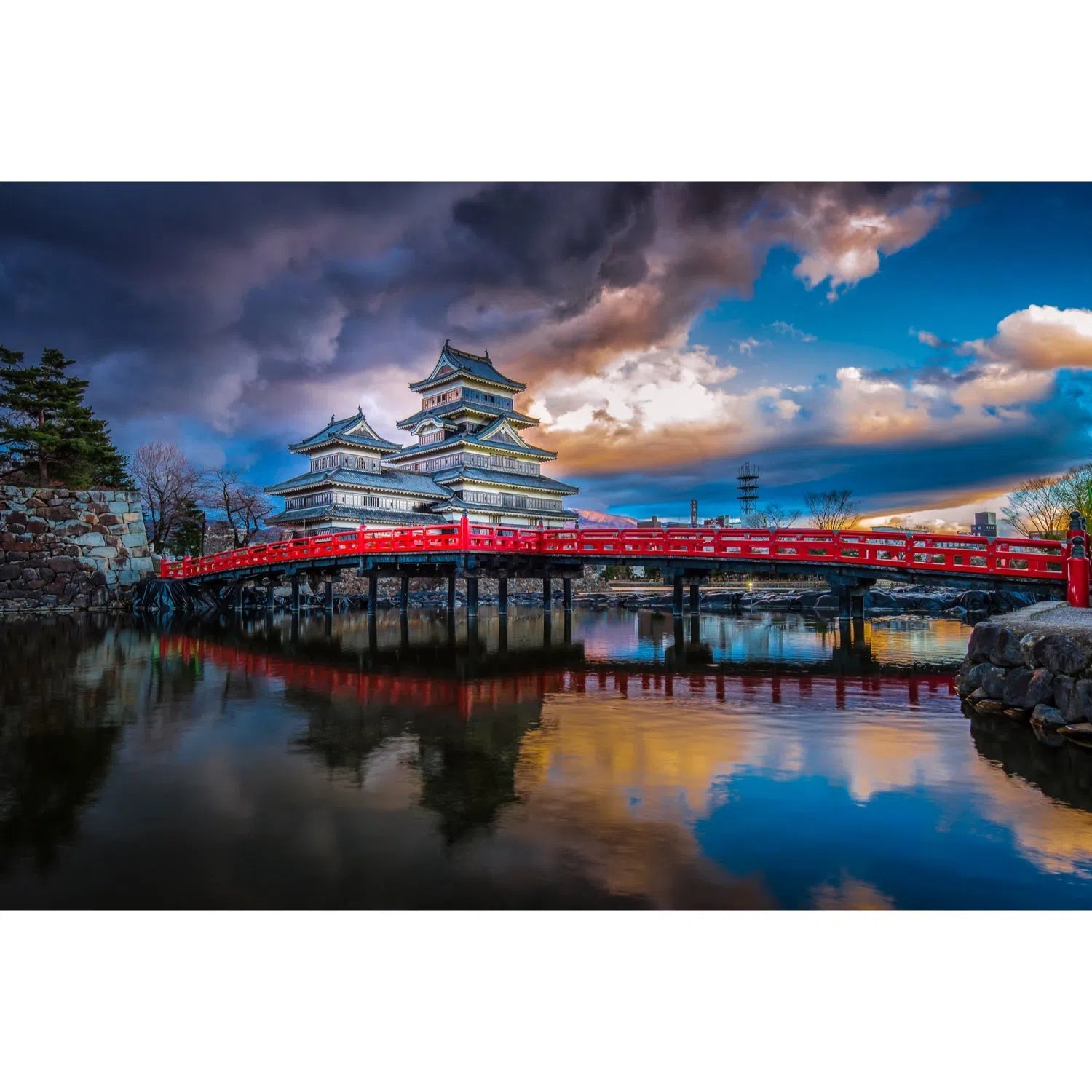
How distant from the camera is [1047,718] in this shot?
14.4ft

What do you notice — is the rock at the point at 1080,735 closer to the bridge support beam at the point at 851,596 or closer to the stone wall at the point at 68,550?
the bridge support beam at the point at 851,596

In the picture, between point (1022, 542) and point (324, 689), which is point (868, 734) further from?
point (1022, 542)

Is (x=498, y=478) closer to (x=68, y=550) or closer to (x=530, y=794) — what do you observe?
(x=68, y=550)

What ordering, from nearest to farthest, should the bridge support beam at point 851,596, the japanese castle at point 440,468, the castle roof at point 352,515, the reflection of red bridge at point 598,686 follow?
the reflection of red bridge at point 598,686, the bridge support beam at point 851,596, the castle roof at point 352,515, the japanese castle at point 440,468

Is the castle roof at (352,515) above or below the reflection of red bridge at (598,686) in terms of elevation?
above

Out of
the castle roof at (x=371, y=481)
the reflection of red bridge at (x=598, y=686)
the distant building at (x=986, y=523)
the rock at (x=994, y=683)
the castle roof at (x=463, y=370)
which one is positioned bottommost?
the reflection of red bridge at (x=598, y=686)

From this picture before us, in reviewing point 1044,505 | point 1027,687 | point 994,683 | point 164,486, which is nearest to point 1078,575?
point 994,683

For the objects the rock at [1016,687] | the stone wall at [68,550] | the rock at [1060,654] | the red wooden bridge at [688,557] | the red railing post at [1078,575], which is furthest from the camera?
the stone wall at [68,550]

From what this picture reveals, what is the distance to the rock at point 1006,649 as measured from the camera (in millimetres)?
4738

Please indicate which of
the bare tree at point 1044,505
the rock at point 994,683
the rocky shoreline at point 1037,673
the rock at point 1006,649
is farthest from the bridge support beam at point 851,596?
the bare tree at point 1044,505

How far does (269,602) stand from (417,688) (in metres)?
13.6

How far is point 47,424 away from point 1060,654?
20310 millimetres

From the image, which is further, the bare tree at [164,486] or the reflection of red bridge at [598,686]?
the bare tree at [164,486]

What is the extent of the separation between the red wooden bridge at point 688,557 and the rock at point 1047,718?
12.3 ft
